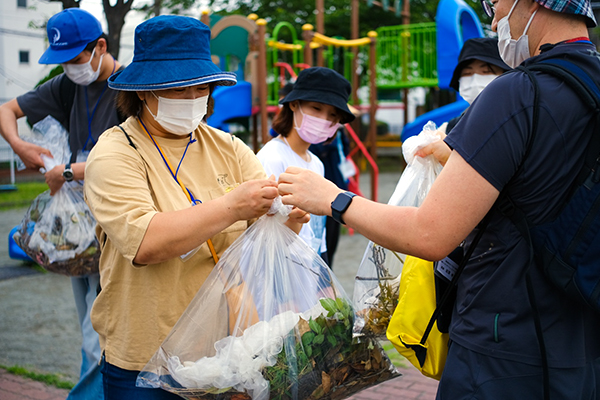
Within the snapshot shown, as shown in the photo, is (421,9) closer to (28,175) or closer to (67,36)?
(28,175)

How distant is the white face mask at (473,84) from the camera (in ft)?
11.1

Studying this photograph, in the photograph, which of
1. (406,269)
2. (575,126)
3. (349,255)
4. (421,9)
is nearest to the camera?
(575,126)

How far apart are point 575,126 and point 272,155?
6.60 ft

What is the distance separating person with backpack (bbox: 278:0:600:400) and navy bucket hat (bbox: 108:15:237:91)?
0.71 meters

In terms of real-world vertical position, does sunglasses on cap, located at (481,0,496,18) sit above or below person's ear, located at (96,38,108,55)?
above

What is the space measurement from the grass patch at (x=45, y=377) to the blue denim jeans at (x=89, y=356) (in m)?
0.82

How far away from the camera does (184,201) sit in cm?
190

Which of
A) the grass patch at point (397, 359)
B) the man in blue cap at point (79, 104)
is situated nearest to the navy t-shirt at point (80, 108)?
the man in blue cap at point (79, 104)

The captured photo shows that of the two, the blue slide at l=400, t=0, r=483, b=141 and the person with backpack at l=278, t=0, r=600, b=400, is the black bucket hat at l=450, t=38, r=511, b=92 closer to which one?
the person with backpack at l=278, t=0, r=600, b=400

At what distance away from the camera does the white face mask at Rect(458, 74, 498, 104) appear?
133 inches

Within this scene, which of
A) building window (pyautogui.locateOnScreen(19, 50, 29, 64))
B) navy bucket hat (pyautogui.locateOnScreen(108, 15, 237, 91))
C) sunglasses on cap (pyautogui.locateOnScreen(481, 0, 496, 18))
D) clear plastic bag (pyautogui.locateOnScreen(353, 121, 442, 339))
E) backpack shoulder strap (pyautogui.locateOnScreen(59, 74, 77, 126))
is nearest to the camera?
sunglasses on cap (pyautogui.locateOnScreen(481, 0, 496, 18))

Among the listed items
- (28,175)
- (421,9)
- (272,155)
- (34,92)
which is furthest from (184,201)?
(421,9)

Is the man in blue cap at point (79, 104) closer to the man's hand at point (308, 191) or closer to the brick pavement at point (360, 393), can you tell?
the brick pavement at point (360, 393)

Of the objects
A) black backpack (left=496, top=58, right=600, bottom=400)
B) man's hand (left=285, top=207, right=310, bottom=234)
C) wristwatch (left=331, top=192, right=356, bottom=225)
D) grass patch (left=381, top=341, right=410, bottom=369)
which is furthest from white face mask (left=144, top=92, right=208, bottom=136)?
grass patch (left=381, top=341, right=410, bottom=369)
